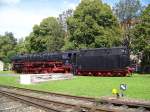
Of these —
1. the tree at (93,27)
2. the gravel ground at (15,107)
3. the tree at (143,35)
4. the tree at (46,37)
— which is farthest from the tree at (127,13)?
the gravel ground at (15,107)

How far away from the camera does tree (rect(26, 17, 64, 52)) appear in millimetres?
75375

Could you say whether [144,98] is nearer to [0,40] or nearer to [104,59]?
[104,59]

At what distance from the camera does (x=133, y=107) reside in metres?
14.2

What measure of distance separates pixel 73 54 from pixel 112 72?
21.0 ft

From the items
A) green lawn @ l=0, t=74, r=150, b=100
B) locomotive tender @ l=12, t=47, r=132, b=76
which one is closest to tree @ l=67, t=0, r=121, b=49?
locomotive tender @ l=12, t=47, r=132, b=76

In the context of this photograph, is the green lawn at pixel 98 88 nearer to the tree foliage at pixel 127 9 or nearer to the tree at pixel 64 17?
the tree foliage at pixel 127 9

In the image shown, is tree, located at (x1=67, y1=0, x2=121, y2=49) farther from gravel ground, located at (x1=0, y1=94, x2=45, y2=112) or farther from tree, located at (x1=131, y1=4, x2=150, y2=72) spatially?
gravel ground, located at (x1=0, y1=94, x2=45, y2=112)

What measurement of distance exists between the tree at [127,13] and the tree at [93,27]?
462 cm

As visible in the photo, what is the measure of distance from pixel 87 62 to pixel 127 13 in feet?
79.4

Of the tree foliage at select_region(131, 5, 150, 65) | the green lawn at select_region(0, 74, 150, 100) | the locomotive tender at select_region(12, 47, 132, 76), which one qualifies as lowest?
the green lawn at select_region(0, 74, 150, 100)

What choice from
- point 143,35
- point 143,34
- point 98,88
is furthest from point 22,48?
point 98,88

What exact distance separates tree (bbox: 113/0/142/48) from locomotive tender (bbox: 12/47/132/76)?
18041 mm

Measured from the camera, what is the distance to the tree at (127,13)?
196 feet

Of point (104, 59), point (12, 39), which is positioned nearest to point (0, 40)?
point (12, 39)
